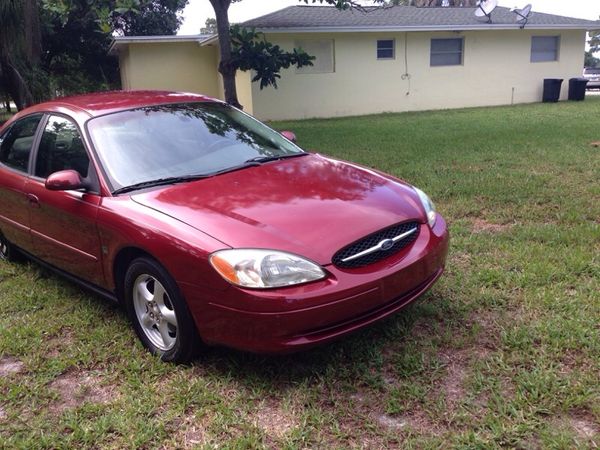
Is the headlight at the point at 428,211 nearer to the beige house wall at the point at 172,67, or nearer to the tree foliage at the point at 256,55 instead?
the tree foliage at the point at 256,55

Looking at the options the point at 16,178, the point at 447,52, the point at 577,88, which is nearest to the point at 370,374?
the point at 16,178

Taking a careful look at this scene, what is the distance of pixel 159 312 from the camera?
305 centimetres

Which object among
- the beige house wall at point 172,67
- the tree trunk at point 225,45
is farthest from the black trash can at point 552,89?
the tree trunk at point 225,45

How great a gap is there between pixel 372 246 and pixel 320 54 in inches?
620

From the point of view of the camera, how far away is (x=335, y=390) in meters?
2.78

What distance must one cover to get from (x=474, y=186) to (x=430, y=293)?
3.02 m

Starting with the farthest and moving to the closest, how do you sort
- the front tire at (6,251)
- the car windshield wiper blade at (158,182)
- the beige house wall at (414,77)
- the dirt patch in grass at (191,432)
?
1. the beige house wall at (414,77)
2. the front tire at (6,251)
3. the car windshield wiper blade at (158,182)
4. the dirt patch in grass at (191,432)

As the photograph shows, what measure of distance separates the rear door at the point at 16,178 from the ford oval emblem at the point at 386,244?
2724 millimetres

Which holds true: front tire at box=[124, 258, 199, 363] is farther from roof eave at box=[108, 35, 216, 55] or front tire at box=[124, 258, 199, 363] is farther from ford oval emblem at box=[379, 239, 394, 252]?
roof eave at box=[108, 35, 216, 55]

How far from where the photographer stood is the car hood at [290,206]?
107 inches

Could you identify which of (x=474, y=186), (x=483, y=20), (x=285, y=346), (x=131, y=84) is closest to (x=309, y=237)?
(x=285, y=346)

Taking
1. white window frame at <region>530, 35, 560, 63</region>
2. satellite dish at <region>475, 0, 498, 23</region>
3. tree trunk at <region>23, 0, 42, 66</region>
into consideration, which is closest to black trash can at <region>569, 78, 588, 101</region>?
white window frame at <region>530, 35, 560, 63</region>

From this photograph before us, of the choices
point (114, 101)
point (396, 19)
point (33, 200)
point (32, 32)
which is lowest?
point (33, 200)

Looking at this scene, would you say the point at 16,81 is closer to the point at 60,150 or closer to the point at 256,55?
the point at 256,55
